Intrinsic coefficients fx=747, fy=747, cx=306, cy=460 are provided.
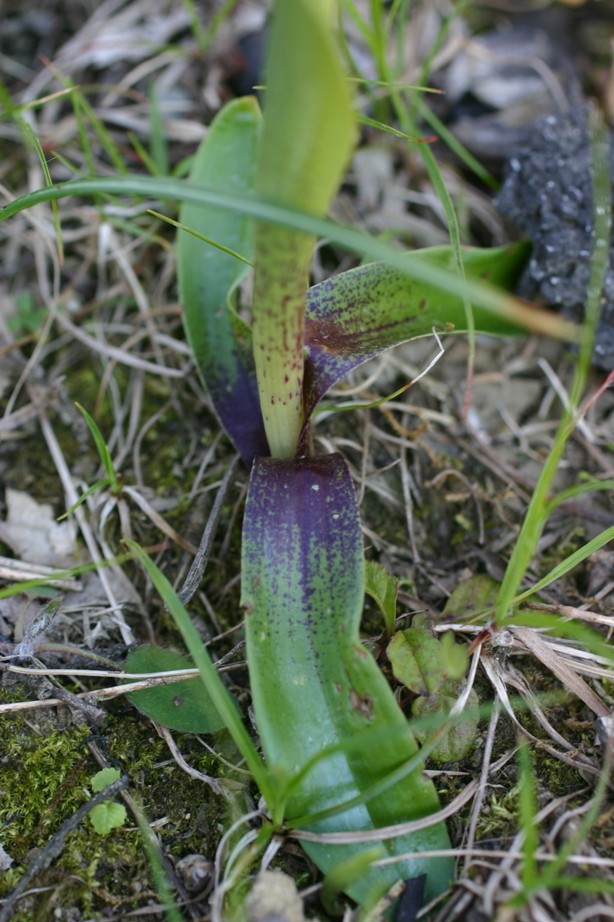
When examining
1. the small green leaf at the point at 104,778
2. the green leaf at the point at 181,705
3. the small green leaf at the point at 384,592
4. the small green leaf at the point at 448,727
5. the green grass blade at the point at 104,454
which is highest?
the green grass blade at the point at 104,454

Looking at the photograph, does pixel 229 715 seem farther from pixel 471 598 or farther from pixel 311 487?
pixel 471 598

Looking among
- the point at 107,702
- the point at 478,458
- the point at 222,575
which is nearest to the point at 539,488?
the point at 478,458

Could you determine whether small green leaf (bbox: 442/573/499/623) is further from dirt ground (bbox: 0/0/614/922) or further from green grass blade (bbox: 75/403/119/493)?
green grass blade (bbox: 75/403/119/493)

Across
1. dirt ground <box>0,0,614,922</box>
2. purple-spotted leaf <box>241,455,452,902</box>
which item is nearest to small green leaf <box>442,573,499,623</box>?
dirt ground <box>0,0,614,922</box>

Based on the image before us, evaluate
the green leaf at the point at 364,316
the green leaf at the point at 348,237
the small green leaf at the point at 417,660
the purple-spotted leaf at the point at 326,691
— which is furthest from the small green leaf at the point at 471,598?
the green leaf at the point at 348,237

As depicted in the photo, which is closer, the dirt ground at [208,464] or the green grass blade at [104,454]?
the dirt ground at [208,464]

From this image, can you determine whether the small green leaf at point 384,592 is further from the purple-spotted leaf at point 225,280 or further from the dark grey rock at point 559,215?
the dark grey rock at point 559,215

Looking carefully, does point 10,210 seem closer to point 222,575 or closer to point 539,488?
point 222,575
